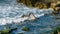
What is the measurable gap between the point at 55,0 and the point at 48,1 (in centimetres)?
79

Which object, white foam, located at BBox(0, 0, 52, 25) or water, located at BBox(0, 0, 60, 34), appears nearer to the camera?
water, located at BBox(0, 0, 60, 34)

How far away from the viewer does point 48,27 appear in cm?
1518

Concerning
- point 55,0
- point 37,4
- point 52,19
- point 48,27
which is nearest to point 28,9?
point 37,4

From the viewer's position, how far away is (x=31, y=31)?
14.3 meters

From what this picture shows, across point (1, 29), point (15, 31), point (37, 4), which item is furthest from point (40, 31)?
point (37, 4)

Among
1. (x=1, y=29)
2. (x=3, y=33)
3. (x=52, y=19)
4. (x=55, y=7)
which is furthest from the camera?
(x=55, y=7)

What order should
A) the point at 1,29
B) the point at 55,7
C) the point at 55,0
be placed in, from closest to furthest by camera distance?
the point at 1,29, the point at 55,7, the point at 55,0

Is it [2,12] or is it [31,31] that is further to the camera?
[2,12]

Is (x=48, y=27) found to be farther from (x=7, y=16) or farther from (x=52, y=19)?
(x=7, y=16)

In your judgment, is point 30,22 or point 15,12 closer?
point 30,22

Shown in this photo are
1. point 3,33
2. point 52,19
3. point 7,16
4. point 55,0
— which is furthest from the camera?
point 55,0

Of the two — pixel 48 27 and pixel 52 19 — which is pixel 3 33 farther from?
pixel 52 19

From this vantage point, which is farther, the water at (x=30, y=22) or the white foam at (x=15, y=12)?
the white foam at (x=15, y=12)

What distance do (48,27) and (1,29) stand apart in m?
3.26
